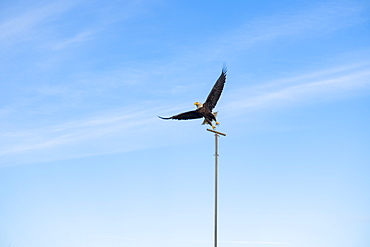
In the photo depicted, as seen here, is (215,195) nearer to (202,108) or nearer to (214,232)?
(214,232)

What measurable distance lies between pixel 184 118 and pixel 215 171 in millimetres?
2180

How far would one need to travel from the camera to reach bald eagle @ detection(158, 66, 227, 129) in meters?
15.7

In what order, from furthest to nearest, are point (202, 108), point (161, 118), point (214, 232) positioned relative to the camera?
point (161, 118) < point (202, 108) < point (214, 232)

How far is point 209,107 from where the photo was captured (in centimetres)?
1582

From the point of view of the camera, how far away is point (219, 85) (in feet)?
52.4

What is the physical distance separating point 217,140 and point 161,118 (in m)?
2.34

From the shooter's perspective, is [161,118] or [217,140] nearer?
[217,140]

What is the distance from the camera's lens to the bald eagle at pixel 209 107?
15.7 m

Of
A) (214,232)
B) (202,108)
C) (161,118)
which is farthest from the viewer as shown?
(161,118)

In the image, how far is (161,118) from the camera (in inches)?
657

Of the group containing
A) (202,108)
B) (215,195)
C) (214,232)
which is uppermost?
(202,108)

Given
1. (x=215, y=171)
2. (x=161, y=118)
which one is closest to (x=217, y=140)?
(x=215, y=171)

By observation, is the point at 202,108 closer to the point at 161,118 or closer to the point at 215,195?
the point at 161,118

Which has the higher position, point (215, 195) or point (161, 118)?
point (161, 118)
